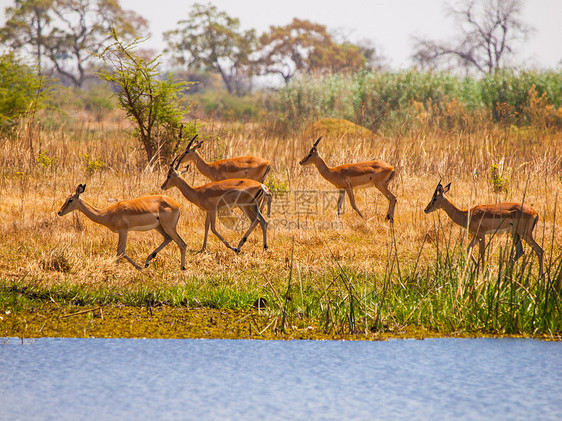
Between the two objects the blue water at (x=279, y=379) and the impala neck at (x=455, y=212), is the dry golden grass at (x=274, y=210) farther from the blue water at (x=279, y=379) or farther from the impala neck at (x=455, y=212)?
the blue water at (x=279, y=379)

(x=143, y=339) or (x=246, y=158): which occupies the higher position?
(x=246, y=158)

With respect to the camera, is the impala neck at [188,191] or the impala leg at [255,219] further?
the impala leg at [255,219]

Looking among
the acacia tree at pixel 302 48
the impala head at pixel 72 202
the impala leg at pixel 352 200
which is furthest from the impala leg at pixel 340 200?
the acacia tree at pixel 302 48

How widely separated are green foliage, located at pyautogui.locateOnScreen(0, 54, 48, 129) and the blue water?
1260 cm

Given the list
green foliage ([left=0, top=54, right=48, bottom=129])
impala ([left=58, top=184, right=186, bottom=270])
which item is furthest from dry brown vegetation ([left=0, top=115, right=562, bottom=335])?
green foliage ([left=0, top=54, right=48, bottom=129])

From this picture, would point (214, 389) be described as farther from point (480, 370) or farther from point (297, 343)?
point (480, 370)

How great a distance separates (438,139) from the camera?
16.3 metres

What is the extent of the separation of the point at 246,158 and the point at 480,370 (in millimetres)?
6488

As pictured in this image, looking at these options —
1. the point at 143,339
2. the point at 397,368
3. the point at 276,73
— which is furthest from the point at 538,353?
the point at 276,73

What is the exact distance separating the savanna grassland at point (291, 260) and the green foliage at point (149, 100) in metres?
0.67

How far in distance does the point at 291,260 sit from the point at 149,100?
8.67 meters

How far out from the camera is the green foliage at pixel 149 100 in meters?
13.2

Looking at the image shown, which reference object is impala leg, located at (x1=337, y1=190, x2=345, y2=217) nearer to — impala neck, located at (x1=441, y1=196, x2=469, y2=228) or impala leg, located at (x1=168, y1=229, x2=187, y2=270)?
impala neck, located at (x1=441, y1=196, x2=469, y2=228)
